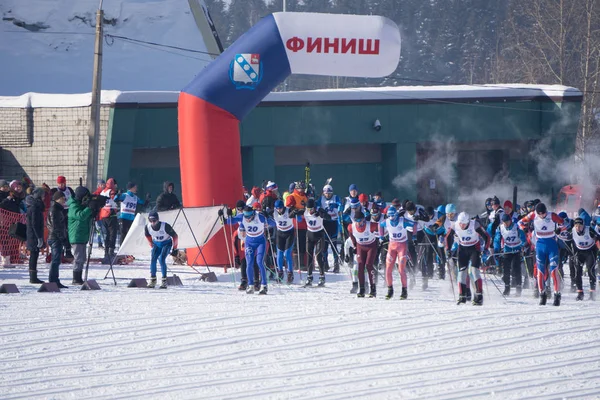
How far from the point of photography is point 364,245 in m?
15.6

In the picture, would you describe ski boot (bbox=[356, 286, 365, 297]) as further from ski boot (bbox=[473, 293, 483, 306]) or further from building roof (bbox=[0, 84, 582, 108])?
building roof (bbox=[0, 84, 582, 108])

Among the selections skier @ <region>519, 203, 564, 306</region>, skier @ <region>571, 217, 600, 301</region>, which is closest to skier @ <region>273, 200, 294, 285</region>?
skier @ <region>519, 203, 564, 306</region>

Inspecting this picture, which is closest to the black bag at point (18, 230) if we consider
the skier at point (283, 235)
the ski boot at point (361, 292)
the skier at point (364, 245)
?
the skier at point (283, 235)

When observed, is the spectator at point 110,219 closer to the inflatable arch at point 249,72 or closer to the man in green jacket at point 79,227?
the inflatable arch at point 249,72

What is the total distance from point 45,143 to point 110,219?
36.8ft

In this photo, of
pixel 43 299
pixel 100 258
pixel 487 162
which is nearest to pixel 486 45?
pixel 487 162

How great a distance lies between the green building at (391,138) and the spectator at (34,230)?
12890mm

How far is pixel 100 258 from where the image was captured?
20203mm

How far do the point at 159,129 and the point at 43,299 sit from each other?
1557 centimetres

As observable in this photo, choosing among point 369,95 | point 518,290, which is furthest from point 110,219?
point 369,95

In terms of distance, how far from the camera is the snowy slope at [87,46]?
38.8m

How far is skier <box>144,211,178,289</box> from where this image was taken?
1617 centimetres

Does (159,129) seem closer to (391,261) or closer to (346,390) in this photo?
(391,261)

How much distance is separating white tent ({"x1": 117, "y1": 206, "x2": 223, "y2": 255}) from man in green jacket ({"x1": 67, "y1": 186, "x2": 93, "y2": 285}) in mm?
1687
